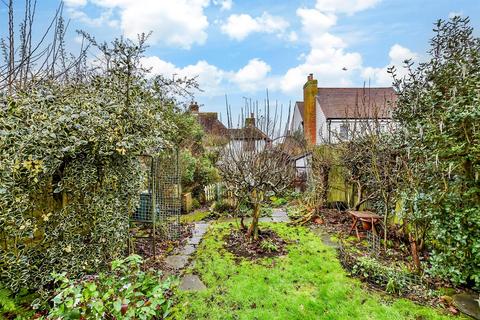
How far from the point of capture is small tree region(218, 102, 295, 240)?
573cm

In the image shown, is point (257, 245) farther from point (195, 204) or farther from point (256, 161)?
point (195, 204)

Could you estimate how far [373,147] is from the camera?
581 centimetres

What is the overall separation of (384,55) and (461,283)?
6.12 meters

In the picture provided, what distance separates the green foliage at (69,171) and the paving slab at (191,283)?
3.48ft

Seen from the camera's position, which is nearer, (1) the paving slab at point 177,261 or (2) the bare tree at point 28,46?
(2) the bare tree at point 28,46

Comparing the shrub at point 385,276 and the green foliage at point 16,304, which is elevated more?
the green foliage at point 16,304

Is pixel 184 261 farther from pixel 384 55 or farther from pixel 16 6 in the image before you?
pixel 384 55

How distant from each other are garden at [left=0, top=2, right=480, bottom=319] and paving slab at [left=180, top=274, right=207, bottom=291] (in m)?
0.03

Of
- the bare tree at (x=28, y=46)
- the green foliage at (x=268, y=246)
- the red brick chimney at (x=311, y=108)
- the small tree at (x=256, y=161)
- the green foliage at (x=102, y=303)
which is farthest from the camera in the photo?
the red brick chimney at (x=311, y=108)

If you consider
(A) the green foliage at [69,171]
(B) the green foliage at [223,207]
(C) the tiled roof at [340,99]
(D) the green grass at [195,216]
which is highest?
(C) the tiled roof at [340,99]

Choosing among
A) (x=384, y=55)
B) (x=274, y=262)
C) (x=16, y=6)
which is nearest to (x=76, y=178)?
(x=16, y=6)

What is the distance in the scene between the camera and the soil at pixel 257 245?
17.0 feet

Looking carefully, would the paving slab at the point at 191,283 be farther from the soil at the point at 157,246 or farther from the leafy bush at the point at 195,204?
the leafy bush at the point at 195,204

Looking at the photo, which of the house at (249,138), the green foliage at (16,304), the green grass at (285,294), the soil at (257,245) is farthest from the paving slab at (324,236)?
the green foliage at (16,304)
